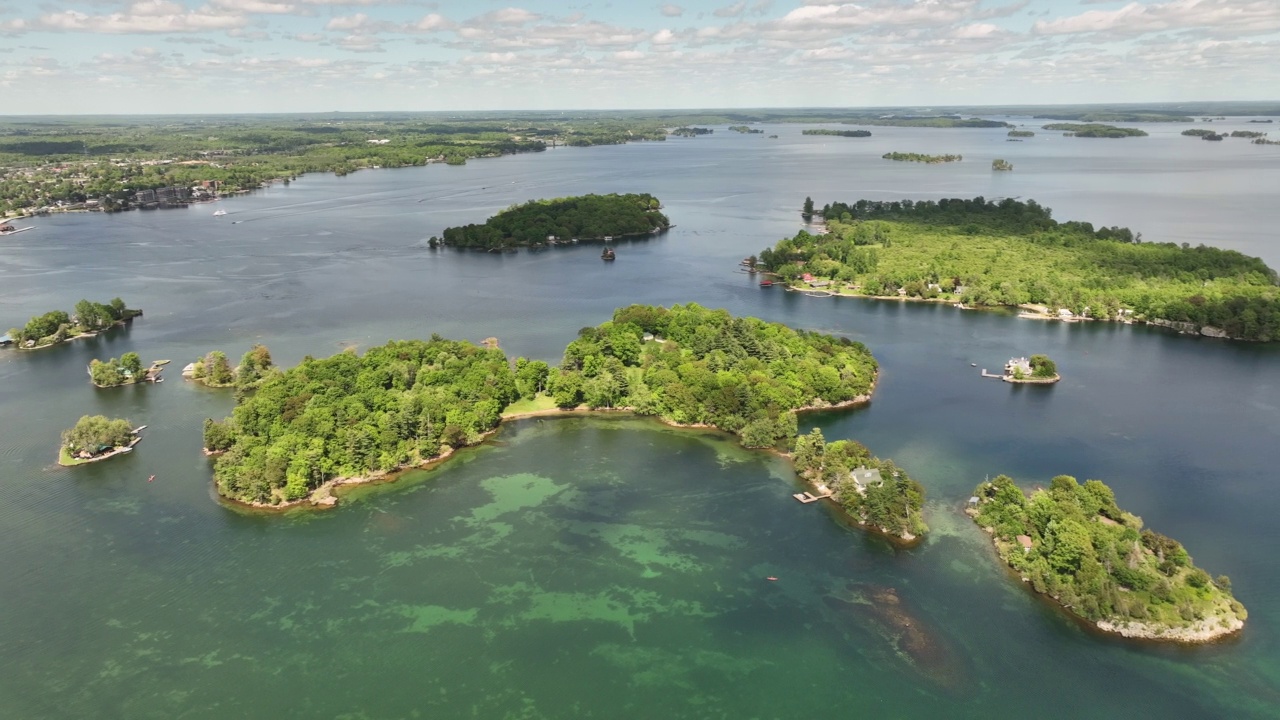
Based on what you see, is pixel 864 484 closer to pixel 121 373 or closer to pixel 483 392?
pixel 483 392

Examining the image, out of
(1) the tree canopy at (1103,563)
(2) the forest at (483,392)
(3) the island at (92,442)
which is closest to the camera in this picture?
(1) the tree canopy at (1103,563)

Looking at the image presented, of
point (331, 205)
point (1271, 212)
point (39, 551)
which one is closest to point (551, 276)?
point (39, 551)

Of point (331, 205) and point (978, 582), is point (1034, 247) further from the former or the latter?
point (331, 205)

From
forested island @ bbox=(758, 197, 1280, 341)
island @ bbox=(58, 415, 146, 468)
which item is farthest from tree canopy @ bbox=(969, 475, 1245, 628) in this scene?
island @ bbox=(58, 415, 146, 468)

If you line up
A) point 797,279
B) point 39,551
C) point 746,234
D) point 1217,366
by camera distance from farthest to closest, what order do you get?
point 746,234, point 797,279, point 1217,366, point 39,551

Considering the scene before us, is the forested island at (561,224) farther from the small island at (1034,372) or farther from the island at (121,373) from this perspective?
the small island at (1034,372)

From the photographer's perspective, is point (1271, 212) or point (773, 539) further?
point (1271, 212)

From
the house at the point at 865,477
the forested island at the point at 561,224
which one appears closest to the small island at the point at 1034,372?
the house at the point at 865,477
